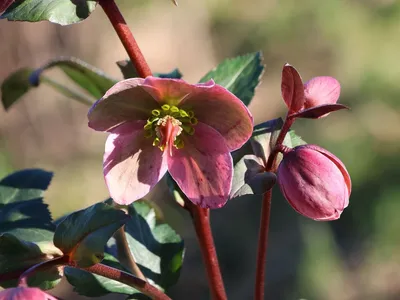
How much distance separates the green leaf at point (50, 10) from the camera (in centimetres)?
62

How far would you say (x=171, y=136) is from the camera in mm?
652

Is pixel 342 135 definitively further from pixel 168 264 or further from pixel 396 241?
pixel 168 264

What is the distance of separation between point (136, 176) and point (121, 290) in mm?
154

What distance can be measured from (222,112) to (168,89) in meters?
0.06

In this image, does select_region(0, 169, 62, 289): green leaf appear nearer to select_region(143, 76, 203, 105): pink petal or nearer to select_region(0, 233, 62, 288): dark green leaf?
select_region(0, 233, 62, 288): dark green leaf

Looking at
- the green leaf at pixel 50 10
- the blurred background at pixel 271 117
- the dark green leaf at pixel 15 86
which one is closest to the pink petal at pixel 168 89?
the green leaf at pixel 50 10

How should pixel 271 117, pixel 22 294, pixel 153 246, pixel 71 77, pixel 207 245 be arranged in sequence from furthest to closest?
pixel 271 117 → pixel 71 77 → pixel 153 246 → pixel 207 245 → pixel 22 294

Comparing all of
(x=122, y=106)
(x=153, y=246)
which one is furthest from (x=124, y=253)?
(x=122, y=106)

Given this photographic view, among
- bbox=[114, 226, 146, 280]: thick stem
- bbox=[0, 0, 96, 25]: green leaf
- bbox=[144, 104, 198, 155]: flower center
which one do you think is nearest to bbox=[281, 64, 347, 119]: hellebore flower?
bbox=[144, 104, 198, 155]: flower center

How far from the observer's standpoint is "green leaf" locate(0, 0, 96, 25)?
620 mm

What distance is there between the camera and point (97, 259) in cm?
59

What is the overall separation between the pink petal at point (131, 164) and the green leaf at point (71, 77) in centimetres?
21

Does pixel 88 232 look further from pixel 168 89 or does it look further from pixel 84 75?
pixel 84 75

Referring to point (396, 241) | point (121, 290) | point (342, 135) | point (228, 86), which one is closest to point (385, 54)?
point (342, 135)
